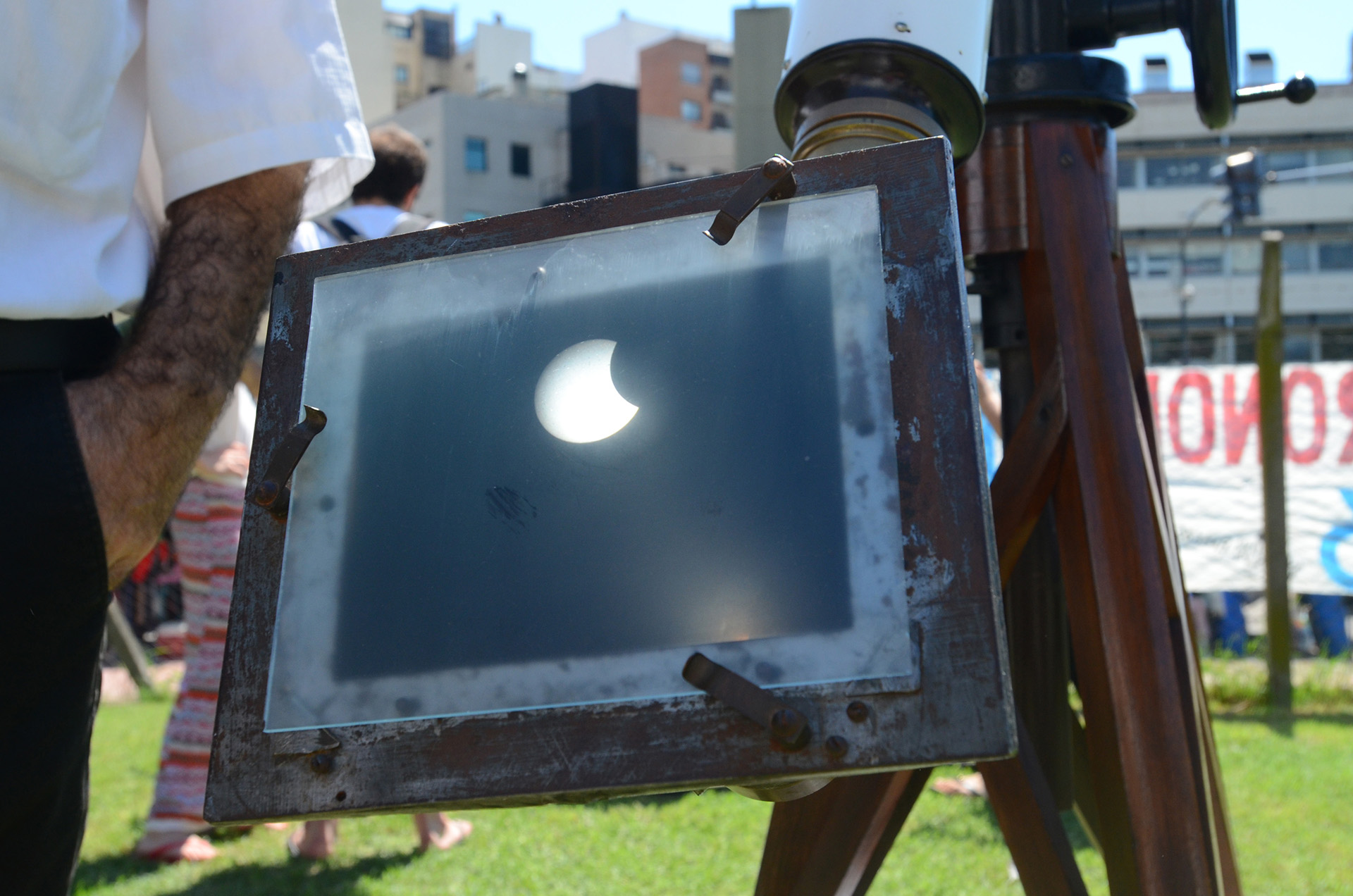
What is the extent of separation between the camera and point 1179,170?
47.1 metres

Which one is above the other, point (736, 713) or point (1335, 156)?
point (736, 713)

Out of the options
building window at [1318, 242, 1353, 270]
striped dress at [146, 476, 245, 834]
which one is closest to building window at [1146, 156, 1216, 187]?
building window at [1318, 242, 1353, 270]

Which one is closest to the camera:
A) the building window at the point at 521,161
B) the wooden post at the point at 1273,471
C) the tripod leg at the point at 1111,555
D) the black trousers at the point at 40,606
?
the black trousers at the point at 40,606

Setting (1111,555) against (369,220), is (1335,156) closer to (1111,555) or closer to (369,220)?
(369,220)

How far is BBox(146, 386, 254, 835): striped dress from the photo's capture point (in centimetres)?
313

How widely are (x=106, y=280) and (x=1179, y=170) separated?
5181cm

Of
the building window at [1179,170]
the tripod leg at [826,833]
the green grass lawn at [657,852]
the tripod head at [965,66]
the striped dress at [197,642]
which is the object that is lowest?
the building window at [1179,170]

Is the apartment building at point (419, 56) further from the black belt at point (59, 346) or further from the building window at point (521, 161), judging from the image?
the black belt at point (59, 346)

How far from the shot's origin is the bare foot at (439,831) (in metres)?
3.06

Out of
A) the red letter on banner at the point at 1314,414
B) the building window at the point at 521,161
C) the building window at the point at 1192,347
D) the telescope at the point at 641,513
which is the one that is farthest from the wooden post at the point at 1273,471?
the building window at the point at 1192,347

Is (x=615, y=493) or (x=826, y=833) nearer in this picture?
(x=615, y=493)

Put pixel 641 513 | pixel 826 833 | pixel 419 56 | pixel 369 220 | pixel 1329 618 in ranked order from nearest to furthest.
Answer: pixel 641 513, pixel 826 833, pixel 369 220, pixel 1329 618, pixel 419 56

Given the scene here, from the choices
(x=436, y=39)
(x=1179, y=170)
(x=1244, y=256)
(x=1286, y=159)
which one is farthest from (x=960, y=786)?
(x=436, y=39)

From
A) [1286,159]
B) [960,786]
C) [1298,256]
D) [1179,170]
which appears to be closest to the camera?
[960,786]
